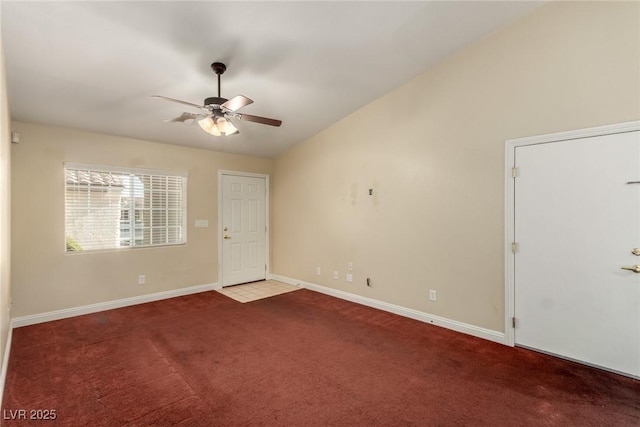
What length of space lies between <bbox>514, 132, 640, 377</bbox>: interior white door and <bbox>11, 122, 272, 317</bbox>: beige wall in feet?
15.1

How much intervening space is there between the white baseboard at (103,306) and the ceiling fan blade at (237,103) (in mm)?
3419

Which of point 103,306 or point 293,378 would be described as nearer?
point 293,378

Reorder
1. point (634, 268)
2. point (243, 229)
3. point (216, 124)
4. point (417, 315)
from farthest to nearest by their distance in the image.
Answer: point (243, 229), point (417, 315), point (216, 124), point (634, 268)

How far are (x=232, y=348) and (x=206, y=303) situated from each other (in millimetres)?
1702

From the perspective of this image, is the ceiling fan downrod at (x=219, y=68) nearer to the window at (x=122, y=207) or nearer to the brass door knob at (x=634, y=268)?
the window at (x=122, y=207)

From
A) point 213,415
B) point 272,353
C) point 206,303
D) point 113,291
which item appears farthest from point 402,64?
point 113,291

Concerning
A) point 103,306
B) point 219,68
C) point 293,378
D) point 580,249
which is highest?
point 219,68

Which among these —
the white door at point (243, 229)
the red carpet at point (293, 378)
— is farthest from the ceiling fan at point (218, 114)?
the white door at point (243, 229)

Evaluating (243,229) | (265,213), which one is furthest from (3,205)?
(265,213)

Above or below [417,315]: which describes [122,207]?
above

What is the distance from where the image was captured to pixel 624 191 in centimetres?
251

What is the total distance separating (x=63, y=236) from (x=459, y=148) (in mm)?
5036

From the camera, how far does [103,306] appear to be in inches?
164

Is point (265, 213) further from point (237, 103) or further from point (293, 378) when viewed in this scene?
point (293, 378)
